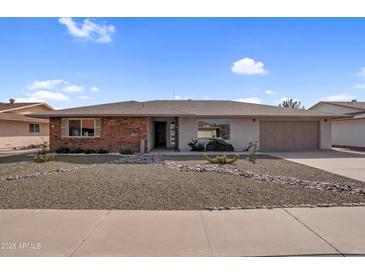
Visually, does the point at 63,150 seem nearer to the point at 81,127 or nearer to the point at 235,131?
the point at 81,127

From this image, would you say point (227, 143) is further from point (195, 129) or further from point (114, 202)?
point (114, 202)

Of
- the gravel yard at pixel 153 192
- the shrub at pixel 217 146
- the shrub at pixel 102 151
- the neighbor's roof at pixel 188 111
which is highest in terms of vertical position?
the neighbor's roof at pixel 188 111

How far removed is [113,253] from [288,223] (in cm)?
294

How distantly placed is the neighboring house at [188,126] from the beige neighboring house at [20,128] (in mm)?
6513

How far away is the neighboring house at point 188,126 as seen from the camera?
59.5 ft

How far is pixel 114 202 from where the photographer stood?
6.13 meters

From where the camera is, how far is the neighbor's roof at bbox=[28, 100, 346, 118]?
17.7 m

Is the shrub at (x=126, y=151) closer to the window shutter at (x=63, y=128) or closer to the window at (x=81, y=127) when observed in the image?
the window at (x=81, y=127)

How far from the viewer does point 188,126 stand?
19.3 meters

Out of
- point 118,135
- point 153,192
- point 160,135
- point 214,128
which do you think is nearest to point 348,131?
point 214,128

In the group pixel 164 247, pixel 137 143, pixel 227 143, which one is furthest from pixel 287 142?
pixel 164 247

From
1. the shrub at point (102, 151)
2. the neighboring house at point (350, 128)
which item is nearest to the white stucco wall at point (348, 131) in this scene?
the neighboring house at point (350, 128)

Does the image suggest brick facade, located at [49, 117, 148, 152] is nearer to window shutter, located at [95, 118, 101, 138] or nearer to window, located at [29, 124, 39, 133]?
window shutter, located at [95, 118, 101, 138]

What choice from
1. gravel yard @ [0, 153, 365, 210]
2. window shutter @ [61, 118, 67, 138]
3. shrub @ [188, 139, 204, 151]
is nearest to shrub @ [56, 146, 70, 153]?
window shutter @ [61, 118, 67, 138]
